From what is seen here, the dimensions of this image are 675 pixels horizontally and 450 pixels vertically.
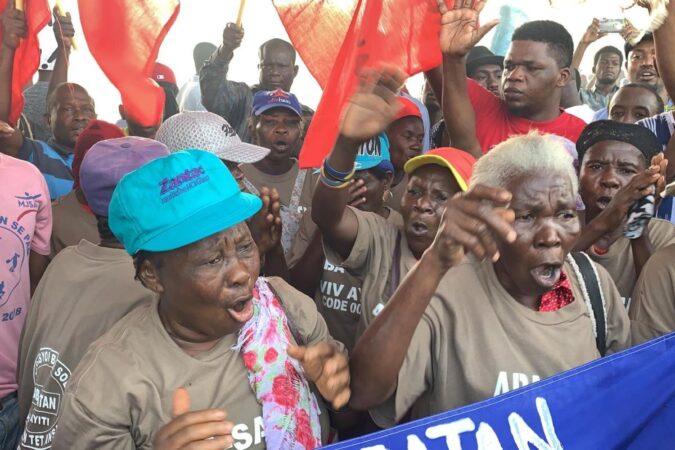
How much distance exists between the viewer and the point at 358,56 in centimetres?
321

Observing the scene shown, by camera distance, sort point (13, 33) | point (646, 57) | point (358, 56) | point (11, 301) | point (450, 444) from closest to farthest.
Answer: point (450, 444)
point (11, 301)
point (358, 56)
point (13, 33)
point (646, 57)

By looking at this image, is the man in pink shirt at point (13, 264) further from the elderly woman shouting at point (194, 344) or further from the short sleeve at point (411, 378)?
the short sleeve at point (411, 378)

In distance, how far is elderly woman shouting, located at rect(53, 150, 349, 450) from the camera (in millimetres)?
1795

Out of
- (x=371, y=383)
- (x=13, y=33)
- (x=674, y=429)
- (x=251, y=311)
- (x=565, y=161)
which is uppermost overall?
(x=13, y=33)

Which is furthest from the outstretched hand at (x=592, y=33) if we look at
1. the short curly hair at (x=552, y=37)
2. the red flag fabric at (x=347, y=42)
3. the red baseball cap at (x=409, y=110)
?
the red flag fabric at (x=347, y=42)

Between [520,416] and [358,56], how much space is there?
1.81 metres

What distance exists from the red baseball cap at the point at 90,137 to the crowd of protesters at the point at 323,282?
0.01 metres

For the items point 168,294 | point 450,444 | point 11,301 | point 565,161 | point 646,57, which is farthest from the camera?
point 646,57

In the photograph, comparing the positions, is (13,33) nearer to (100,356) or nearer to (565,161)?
(100,356)

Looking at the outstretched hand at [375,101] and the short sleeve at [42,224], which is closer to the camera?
the outstretched hand at [375,101]

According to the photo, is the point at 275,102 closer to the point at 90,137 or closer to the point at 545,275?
the point at 90,137

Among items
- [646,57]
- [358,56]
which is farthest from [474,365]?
[646,57]

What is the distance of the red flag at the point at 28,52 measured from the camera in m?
3.83

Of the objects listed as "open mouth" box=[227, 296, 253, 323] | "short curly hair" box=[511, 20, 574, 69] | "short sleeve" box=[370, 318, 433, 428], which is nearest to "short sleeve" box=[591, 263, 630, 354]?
"short sleeve" box=[370, 318, 433, 428]
